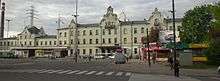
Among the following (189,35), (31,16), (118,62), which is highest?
(31,16)

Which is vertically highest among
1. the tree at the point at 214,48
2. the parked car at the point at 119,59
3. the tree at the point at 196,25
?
the tree at the point at 196,25

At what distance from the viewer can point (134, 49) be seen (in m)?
107

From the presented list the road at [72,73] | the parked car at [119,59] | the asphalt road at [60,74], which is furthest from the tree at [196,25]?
the asphalt road at [60,74]

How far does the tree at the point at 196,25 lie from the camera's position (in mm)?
74125

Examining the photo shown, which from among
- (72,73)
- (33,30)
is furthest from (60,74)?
(33,30)

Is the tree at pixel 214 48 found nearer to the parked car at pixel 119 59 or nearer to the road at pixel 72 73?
the parked car at pixel 119 59

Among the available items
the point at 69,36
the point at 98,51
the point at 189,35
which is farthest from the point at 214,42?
the point at 69,36

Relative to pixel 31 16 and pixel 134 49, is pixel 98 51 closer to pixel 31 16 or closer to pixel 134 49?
pixel 134 49

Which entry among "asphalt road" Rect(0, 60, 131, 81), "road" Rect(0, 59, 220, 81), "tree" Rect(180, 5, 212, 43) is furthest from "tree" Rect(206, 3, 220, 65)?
"asphalt road" Rect(0, 60, 131, 81)

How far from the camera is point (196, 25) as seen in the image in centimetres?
7506

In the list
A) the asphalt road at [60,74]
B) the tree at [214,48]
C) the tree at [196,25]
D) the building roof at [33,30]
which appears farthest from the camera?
the building roof at [33,30]

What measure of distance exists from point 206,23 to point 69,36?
5323 centimetres

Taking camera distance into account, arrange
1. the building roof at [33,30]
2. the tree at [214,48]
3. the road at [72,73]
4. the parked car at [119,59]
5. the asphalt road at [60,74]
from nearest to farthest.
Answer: the asphalt road at [60,74]
the road at [72,73]
the tree at [214,48]
the parked car at [119,59]
the building roof at [33,30]

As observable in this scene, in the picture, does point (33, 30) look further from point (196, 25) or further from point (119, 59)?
point (119, 59)
